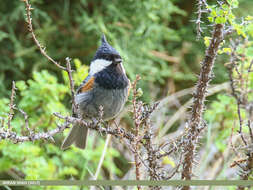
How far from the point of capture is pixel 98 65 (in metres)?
2.35

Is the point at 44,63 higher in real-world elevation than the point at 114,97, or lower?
higher

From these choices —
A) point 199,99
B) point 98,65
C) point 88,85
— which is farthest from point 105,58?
point 199,99

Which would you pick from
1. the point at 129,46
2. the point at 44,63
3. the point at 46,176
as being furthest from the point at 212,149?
the point at 44,63

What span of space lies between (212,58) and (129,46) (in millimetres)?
2434

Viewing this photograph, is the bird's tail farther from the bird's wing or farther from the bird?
the bird's wing

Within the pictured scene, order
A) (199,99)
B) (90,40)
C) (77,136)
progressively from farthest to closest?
(90,40) → (77,136) → (199,99)

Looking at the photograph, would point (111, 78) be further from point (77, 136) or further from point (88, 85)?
point (77, 136)

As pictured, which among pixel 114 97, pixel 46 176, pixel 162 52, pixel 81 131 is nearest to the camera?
pixel 114 97

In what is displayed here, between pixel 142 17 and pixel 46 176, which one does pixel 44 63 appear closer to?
pixel 142 17

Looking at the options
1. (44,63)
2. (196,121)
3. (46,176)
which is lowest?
(46,176)

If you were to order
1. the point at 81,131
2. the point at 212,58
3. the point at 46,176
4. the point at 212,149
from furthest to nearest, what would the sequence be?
the point at 212,149, the point at 46,176, the point at 81,131, the point at 212,58

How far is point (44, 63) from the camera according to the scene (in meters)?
3.96

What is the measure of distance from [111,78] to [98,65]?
0.12 metres

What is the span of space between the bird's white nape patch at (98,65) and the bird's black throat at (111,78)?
2 centimetres
